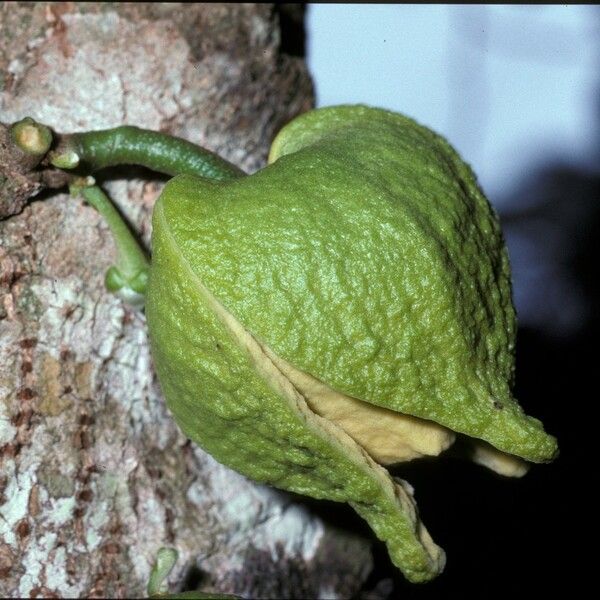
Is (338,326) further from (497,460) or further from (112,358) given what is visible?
(112,358)

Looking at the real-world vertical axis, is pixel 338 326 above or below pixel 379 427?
above

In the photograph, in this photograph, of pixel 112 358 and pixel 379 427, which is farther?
pixel 112 358

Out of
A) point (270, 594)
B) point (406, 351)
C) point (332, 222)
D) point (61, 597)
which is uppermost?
point (332, 222)

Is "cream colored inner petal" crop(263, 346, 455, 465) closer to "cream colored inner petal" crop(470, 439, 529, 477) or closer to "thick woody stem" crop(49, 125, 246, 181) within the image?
"cream colored inner petal" crop(470, 439, 529, 477)

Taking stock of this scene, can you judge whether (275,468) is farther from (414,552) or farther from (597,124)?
(597,124)

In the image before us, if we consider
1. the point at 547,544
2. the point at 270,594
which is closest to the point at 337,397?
the point at 270,594

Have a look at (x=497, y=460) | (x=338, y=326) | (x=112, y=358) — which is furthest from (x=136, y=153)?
(x=497, y=460)

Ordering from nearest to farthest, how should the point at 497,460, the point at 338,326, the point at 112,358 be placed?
the point at 338,326 → the point at 497,460 → the point at 112,358

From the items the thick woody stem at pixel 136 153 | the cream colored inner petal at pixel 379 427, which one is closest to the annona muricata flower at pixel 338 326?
the cream colored inner petal at pixel 379 427
